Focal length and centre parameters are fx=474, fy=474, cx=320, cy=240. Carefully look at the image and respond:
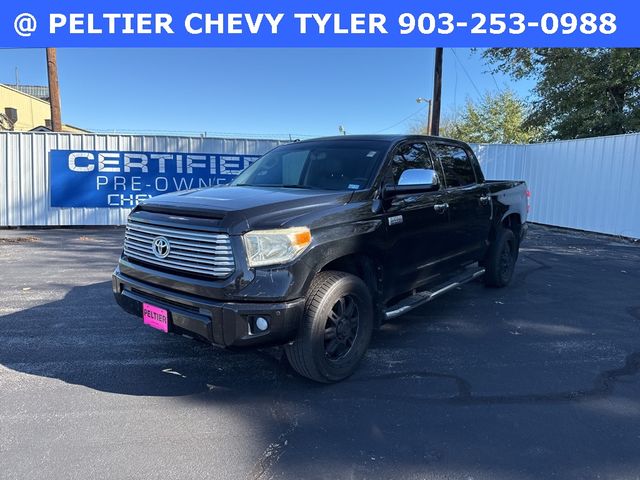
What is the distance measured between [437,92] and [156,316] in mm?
16544

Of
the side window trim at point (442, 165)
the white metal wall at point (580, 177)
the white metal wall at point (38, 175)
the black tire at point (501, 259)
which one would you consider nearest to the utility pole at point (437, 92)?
the white metal wall at point (580, 177)

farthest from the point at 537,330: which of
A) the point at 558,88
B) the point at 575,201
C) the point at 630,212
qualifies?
the point at 558,88

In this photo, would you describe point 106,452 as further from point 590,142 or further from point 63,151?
point 590,142

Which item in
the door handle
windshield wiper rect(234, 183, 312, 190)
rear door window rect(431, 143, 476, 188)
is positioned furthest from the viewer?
rear door window rect(431, 143, 476, 188)

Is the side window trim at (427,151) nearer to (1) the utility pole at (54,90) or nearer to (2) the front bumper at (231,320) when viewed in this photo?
(2) the front bumper at (231,320)

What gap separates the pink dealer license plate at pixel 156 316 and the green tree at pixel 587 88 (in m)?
18.3

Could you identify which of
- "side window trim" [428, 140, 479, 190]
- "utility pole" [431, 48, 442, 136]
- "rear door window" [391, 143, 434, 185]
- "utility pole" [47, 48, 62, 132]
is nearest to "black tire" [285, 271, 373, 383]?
"rear door window" [391, 143, 434, 185]

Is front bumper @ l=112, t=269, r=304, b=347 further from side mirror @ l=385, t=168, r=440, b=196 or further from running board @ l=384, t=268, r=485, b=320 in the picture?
side mirror @ l=385, t=168, r=440, b=196

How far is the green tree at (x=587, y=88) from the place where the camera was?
55.8ft

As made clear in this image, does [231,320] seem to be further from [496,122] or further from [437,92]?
[496,122]

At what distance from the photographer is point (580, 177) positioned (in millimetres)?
14133

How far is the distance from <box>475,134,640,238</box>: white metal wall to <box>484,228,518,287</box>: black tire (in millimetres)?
7785

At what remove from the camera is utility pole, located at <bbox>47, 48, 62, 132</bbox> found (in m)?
15.8

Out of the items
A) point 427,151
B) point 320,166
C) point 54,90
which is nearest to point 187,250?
point 320,166
